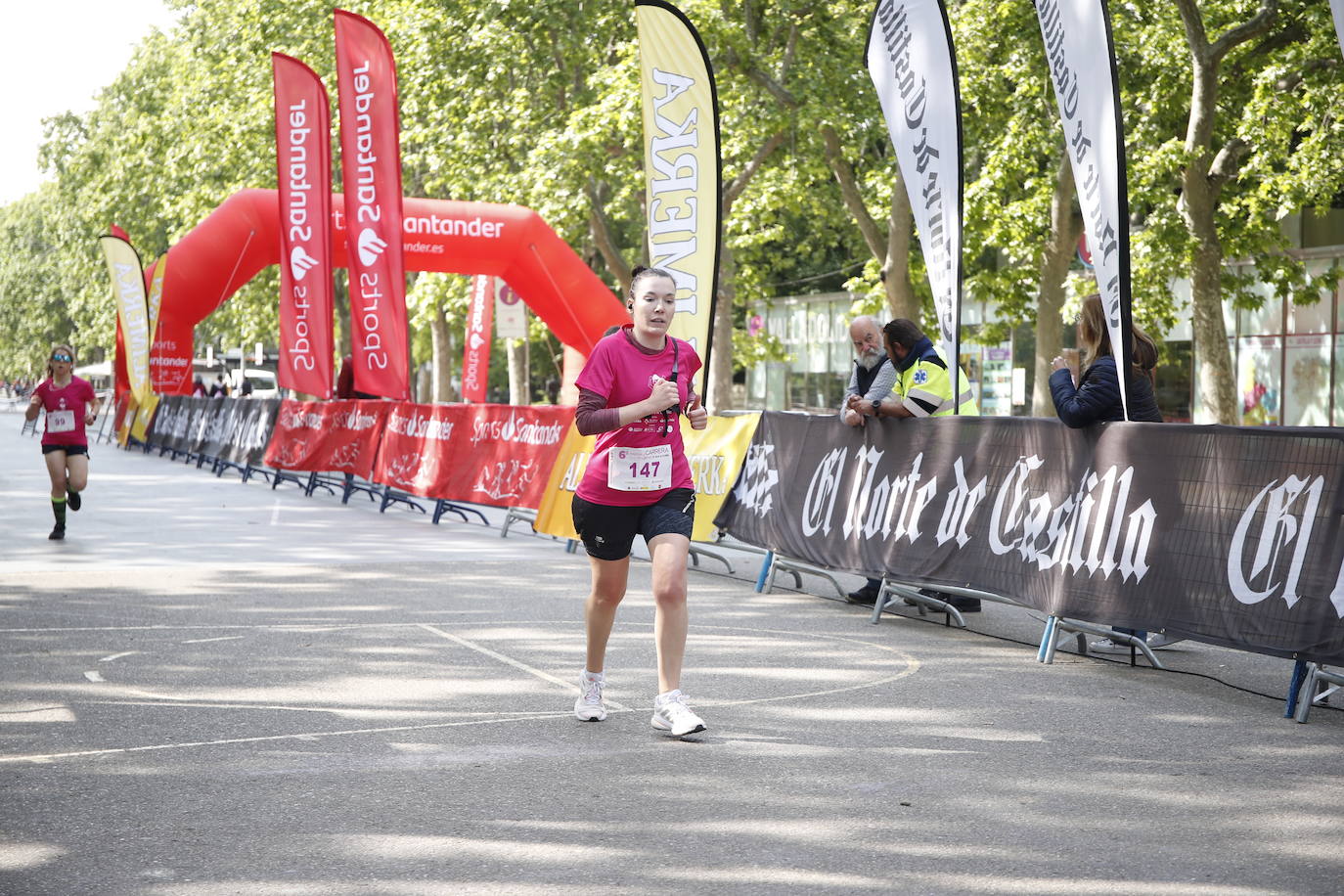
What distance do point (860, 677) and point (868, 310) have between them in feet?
74.0

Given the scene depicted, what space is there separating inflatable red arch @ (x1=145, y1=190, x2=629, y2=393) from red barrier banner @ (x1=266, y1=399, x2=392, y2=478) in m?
2.64

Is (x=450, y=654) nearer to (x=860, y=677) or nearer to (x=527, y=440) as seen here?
(x=860, y=677)

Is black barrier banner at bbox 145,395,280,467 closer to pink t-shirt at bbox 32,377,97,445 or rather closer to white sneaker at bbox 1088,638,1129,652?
pink t-shirt at bbox 32,377,97,445

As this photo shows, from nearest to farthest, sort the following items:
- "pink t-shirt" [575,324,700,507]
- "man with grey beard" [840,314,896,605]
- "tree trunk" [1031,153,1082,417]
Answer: "pink t-shirt" [575,324,700,507]
"man with grey beard" [840,314,896,605]
"tree trunk" [1031,153,1082,417]

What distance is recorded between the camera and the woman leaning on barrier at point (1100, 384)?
28.6 ft

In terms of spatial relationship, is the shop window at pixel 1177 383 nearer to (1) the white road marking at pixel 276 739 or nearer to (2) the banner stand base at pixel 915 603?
(2) the banner stand base at pixel 915 603

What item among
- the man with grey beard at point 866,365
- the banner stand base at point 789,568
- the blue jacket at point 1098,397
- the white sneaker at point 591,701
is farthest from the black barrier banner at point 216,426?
the white sneaker at point 591,701

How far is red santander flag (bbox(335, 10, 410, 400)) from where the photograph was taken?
20.4m

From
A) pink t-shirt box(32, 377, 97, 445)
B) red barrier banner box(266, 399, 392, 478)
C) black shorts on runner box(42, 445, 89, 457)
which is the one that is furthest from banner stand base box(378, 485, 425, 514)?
pink t-shirt box(32, 377, 97, 445)

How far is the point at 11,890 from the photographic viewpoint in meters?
4.43

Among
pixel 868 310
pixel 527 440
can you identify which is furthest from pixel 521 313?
pixel 527 440

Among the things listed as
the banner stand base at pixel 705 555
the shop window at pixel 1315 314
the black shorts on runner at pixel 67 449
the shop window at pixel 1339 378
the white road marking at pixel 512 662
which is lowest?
the white road marking at pixel 512 662

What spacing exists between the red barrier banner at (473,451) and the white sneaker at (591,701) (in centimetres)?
839

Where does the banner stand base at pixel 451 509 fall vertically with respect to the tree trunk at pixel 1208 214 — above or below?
below
